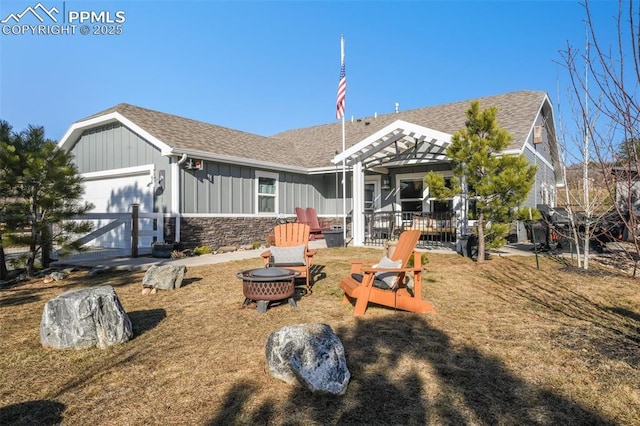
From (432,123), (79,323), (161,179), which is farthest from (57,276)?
(432,123)

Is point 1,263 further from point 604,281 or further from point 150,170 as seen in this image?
point 604,281

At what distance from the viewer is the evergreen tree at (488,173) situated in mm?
7348

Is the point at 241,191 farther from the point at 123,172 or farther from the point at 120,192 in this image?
the point at 120,192

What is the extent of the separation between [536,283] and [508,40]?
807 centimetres

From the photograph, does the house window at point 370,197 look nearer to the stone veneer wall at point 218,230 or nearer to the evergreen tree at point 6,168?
the stone veneer wall at point 218,230

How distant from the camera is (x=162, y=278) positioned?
559 centimetres

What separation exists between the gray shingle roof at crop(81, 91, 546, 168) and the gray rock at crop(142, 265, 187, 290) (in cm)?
473

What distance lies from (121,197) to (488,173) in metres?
10.4

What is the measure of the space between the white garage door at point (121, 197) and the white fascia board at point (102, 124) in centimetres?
90

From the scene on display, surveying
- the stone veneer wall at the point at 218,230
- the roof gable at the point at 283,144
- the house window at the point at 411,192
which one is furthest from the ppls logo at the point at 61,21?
the house window at the point at 411,192

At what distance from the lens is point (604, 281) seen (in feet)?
19.2

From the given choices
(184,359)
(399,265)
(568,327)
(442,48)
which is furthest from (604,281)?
(442,48)

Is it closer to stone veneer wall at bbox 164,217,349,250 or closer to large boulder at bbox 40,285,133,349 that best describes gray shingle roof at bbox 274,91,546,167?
stone veneer wall at bbox 164,217,349,250

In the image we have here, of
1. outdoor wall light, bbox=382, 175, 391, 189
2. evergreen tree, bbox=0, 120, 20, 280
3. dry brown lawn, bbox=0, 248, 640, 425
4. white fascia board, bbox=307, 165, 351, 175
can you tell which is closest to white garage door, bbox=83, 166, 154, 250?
evergreen tree, bbox=0, 120, 20, 280
